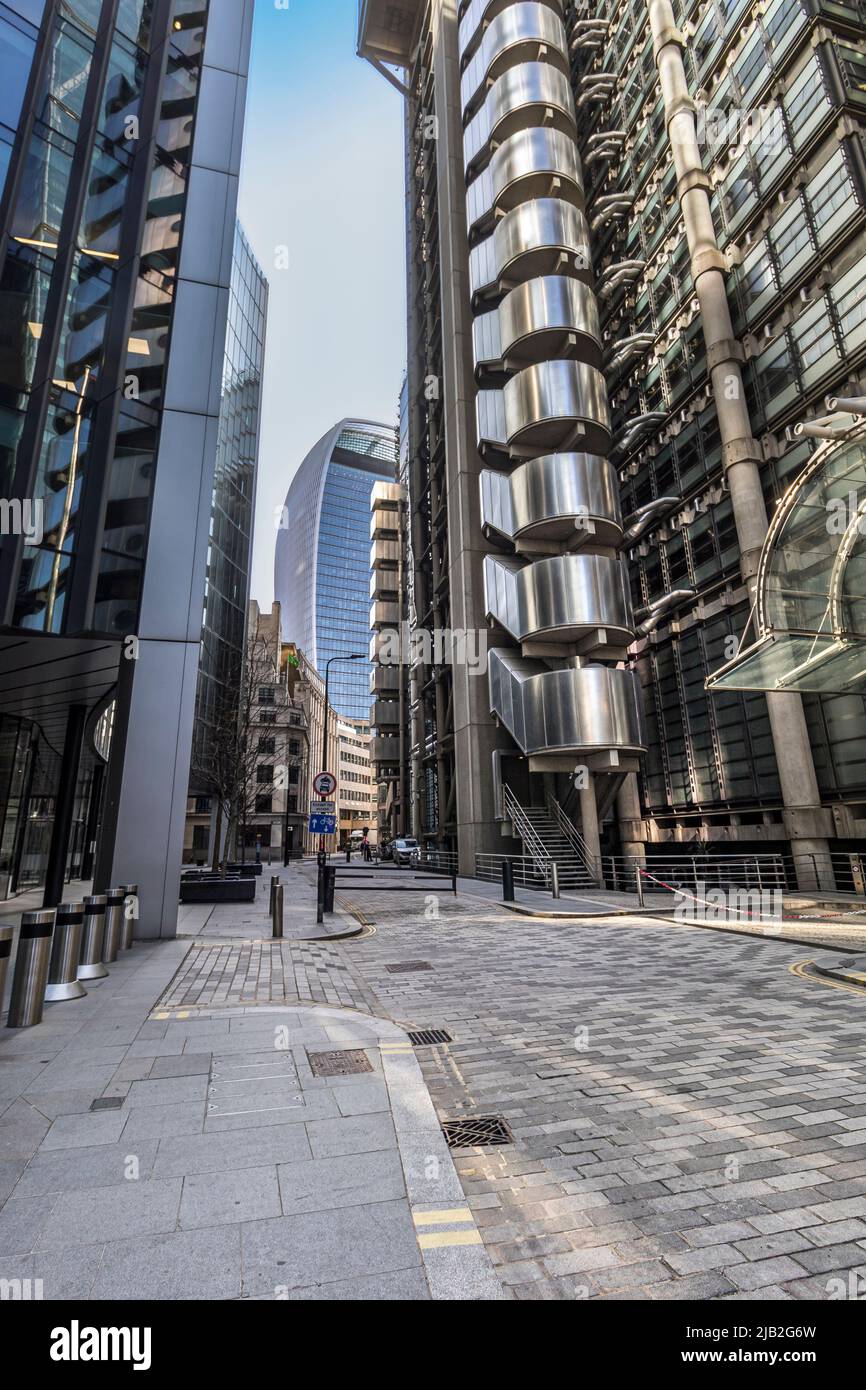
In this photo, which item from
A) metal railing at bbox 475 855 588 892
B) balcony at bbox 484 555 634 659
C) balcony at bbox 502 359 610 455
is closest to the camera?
metal railing at bbox 475 855 588 892

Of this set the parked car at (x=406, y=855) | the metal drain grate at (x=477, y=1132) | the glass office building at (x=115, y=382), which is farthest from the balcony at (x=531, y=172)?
the metal drain grate at (x=477, y=1132)

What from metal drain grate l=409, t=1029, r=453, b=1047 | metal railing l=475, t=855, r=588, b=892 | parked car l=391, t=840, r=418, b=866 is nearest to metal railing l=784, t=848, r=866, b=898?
metal railing l=475, t=855, r=588, b=892

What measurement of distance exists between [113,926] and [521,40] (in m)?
41.1

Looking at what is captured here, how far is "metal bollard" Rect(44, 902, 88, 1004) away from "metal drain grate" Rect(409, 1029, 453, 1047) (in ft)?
13.1

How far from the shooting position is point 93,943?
335 inches

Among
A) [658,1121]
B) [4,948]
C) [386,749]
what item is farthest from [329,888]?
[386,749]

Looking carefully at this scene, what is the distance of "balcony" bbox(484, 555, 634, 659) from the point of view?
2506 centimetres

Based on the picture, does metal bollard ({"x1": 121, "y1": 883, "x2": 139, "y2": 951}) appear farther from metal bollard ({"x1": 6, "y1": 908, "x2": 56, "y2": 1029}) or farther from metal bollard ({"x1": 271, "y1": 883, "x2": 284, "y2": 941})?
metal bollard ({"x1": 6, "y1": 908, "x2": 56, "y2": 1029})

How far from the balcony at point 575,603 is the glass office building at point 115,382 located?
49.4ft

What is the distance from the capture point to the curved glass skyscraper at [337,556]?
506ft

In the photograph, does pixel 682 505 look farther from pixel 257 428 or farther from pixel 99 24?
pixel 257 428

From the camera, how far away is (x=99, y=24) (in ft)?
43.4

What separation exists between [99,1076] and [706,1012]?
565 cm
